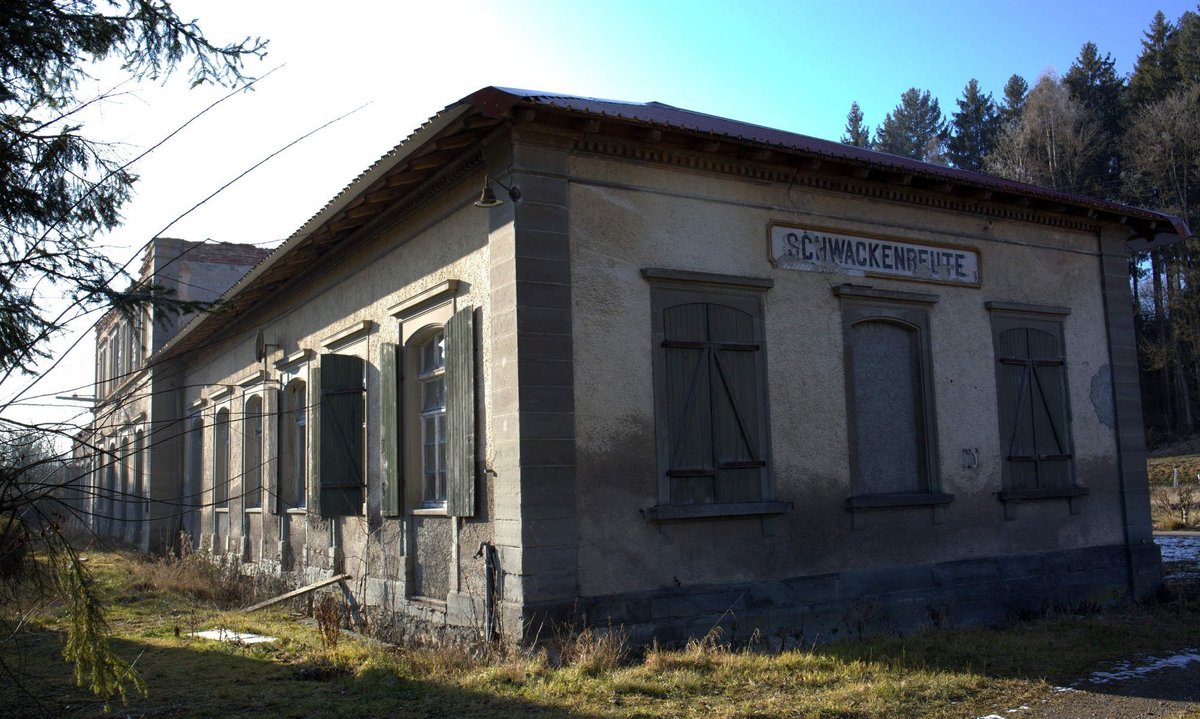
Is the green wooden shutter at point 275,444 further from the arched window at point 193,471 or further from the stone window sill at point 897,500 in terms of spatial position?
the stone window sill at point 897,500

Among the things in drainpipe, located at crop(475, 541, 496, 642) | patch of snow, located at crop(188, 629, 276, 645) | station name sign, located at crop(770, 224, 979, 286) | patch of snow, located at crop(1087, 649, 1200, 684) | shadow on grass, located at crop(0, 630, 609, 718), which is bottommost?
patch of snow, located at crop(1087, 649, 1200, 684)

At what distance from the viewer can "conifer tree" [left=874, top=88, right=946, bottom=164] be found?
5306cm

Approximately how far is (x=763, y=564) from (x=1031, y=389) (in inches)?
180

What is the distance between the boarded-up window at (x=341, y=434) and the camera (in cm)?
1141

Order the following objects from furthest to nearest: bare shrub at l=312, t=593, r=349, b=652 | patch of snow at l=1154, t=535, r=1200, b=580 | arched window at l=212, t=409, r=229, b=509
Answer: arched window at l=212, t=409, r=229, b=509, patch of snow at l=1154, t=535, r=1200, b=580, bare shrub at l=312, t=593, r=349, b=652

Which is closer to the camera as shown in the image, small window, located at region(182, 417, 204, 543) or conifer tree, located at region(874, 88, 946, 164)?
small window, located at region(182, 417, 204, 543)

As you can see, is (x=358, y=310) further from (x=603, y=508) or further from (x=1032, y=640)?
(x=1032, y=640)

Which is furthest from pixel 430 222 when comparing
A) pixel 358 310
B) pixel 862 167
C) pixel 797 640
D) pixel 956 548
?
pixel 956 548

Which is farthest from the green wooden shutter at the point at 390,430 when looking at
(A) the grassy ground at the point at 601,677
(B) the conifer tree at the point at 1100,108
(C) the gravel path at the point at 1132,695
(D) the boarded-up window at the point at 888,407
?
(B) the conifer tree at the point at 1100,108

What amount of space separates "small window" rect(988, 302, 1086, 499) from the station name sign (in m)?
0.70

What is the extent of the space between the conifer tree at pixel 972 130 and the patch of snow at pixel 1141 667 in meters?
41.9

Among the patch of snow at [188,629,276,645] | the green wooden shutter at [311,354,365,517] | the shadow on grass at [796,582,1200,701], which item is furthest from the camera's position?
the green wooden shutter at [311,354,365,517]

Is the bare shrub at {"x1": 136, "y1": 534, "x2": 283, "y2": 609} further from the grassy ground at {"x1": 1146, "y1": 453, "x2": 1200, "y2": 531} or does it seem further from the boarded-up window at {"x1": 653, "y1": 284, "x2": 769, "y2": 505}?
the grassy ground at {"x1": 1146, "y1": 453, "x2": 1200, "y2": 531}

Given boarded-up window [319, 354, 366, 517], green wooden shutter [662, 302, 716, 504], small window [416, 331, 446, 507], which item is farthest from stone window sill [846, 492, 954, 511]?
boarded-up window [319, 354, 366, 517]
